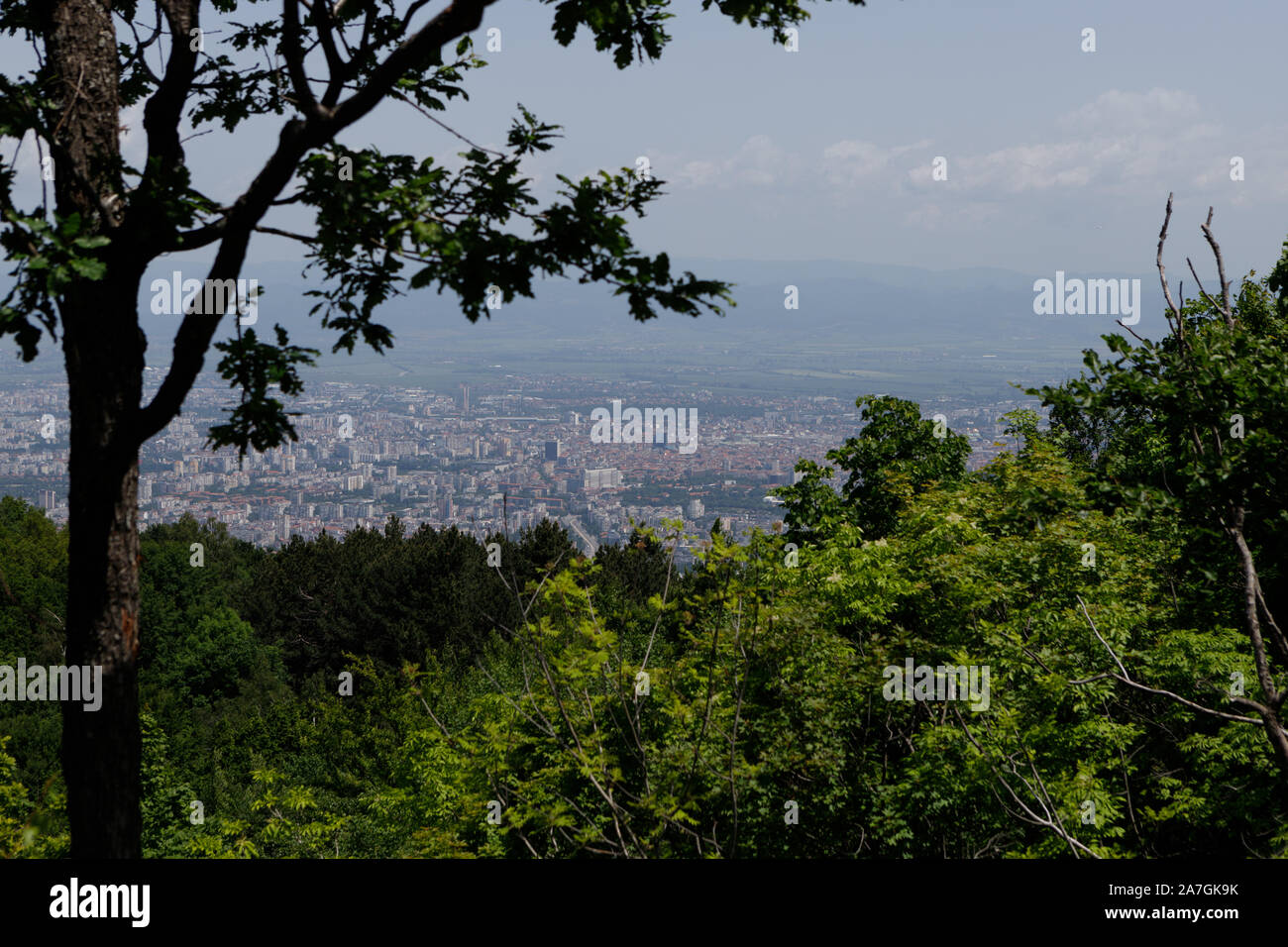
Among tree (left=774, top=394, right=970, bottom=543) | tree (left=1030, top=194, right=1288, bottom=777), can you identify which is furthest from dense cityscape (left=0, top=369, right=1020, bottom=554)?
tree (left=1030, top=194, right=1288, bottom=777)

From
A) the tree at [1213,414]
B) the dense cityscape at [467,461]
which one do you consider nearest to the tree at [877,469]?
the tree at [1213,414]

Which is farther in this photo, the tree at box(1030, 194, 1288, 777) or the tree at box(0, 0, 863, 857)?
the tree at box(1030, 194, 1288, 777)

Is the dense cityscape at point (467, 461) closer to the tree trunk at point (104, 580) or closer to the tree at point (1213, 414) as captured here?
the tree at point (1213, 414)

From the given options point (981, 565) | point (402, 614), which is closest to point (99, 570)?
point (981, 565)

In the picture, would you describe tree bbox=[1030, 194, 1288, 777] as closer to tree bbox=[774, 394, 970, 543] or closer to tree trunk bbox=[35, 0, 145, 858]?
Answer: tree trunk bbox=[35, 0, 145, 858]

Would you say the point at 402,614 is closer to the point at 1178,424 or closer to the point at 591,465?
the point at 1178,424

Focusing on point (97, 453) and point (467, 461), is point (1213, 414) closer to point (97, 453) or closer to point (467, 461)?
point (97, 453)

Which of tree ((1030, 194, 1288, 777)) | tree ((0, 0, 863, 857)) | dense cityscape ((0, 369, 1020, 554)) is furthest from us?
dense cityscape ((0, 369, 1020, 554))

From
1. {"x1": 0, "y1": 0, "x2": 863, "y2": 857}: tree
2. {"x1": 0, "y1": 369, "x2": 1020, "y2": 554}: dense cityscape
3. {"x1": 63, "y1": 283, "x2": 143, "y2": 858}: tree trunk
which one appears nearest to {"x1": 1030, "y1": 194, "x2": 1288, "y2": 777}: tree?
{"x1": 0, "y1": 0, "x2": 863, "y2": 857}: tree

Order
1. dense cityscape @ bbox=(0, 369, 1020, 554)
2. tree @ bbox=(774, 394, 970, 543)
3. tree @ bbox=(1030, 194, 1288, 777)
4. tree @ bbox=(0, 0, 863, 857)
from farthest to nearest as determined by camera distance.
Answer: dense cityscape @ bbox=(0, 369, 1020, 554) < tree @ bbox=(774, 394, 970, 543) < tree @ bbox=(1030, 194, 1288, 777) < tree @ bbox=(0, 0, 863, 857)

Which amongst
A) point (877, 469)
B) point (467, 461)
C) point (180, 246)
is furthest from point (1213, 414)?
point (467, 461)

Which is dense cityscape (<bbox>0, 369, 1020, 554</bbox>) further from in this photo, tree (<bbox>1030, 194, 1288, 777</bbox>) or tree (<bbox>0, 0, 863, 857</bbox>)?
tree (<bbox>0, 0, 863, 857</bbox>)

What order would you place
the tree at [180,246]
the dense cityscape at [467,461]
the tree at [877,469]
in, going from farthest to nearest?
the dense cityscape at [467,461] → the tree at [877,469] → the tree at [180,246]
